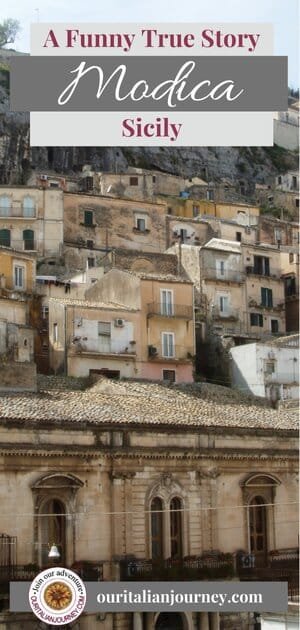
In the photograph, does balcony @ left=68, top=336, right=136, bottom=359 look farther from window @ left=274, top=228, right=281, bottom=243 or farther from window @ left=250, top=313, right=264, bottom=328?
window @ left=274, top=228, right=281, bottom=243

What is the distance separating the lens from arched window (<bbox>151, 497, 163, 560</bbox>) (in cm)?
3928

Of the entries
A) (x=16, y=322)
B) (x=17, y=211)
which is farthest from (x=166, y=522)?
(x=17, y=211)

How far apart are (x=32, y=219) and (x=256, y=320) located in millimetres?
16361

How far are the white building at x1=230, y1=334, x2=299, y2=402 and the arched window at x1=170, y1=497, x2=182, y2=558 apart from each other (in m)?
16.2

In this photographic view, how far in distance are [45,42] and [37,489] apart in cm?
1810

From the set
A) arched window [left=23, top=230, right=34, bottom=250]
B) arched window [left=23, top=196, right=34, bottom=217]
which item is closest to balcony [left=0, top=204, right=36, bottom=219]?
arched window [left=23, top=196, right=34, bottom=217]

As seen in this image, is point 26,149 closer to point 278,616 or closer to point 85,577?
point 85,577

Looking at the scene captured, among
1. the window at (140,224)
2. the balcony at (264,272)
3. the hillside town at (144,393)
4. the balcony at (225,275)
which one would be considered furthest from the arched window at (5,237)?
the balcony at (264,272)

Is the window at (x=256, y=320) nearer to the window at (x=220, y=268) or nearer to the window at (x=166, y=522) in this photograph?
the window at (x=220, y=268)

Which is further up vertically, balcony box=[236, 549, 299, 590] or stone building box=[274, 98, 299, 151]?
stone building box=[274, 98, 299, 151]

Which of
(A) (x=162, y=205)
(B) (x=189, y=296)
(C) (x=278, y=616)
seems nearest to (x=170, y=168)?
(A) (x=162, y=205)

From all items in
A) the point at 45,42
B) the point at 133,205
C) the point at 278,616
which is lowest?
the point at 278,616

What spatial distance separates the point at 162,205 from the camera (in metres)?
79.1

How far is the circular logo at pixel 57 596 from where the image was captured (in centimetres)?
2541
